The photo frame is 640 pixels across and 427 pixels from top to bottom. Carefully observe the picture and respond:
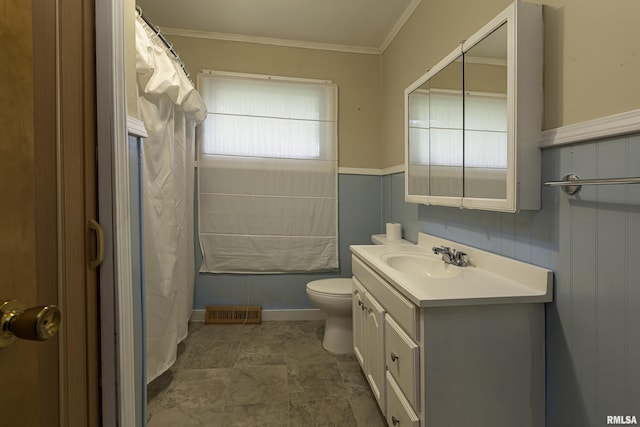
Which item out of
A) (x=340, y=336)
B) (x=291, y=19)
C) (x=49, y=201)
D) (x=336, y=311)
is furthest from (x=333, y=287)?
(x=291, y=19)

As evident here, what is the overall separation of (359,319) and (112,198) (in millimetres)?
Result: 1499

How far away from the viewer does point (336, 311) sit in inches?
90.3

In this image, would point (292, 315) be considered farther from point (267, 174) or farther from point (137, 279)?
point (137, 279)

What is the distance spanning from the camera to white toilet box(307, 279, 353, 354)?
2.26 m

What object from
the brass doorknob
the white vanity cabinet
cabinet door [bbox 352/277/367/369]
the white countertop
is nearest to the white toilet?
cabinet door [bbox 352/277/367/369]

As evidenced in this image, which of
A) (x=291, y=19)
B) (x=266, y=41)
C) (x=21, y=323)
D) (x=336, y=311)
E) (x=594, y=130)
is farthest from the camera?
(x=266, y=41)

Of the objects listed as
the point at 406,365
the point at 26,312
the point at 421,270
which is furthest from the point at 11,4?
the point at 421,270

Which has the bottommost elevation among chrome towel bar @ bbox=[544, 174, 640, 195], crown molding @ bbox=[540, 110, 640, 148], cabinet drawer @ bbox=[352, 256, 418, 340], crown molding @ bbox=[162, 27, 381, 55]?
cabinet drawer @ bbox=[352, 256, 418, 340]

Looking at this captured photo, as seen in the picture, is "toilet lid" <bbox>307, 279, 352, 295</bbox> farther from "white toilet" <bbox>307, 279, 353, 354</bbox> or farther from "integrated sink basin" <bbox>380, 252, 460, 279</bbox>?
"integrated sink basin" <bbox>380, 252, 460, 279</bbox>

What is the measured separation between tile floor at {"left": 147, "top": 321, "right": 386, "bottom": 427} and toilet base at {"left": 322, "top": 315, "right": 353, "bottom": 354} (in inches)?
2.1

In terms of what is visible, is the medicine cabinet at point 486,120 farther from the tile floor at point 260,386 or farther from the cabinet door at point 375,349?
the tile floor at point 260,386

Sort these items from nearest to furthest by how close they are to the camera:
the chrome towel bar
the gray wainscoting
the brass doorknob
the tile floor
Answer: the brass doorknob
the chrome towel bar
the gray wainscoting
the tile floor

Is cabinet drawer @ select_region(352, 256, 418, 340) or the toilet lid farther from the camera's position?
the toilet lid

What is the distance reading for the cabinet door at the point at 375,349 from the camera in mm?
1532
